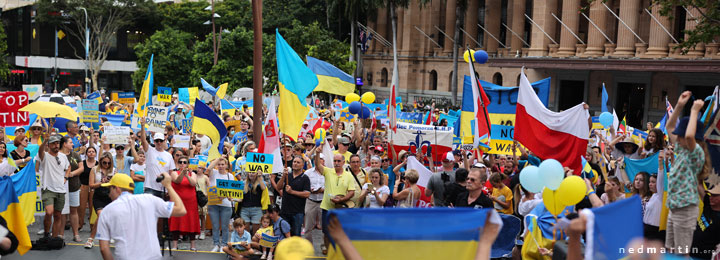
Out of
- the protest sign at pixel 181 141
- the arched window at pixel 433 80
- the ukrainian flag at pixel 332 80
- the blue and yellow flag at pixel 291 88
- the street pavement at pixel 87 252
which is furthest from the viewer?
the arched window at pixel 433 80

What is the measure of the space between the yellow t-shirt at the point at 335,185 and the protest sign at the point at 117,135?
416 centimetres

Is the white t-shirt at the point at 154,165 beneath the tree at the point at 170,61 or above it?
beneath

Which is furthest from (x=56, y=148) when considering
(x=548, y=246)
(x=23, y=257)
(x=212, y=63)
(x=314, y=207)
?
(x=212, y=63)

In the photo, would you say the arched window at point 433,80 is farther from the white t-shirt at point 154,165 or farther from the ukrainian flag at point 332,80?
the white t-shirt at point 154,165

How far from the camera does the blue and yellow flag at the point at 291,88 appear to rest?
1163cm

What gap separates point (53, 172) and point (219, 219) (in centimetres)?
243

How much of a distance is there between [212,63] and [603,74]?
66.1 ft

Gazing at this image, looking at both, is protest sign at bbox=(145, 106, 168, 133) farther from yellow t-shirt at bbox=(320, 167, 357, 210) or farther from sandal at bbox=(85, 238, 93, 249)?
yellow t-shirt at bbox=(320, 167, 357, 210)

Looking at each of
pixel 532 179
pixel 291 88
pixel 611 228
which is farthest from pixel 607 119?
pixel 611 228

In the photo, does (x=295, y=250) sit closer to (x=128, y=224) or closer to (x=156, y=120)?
(x=128, y=224)

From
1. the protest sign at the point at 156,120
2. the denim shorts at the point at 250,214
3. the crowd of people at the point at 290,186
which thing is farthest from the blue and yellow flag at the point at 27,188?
the protest sign at the point at 156,120

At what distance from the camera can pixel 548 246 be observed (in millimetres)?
7840

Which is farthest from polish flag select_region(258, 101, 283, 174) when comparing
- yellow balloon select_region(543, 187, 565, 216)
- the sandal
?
yellow balloon select_region(543, 187, 565, 216)

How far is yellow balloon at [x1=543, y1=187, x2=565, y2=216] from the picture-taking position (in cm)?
725
